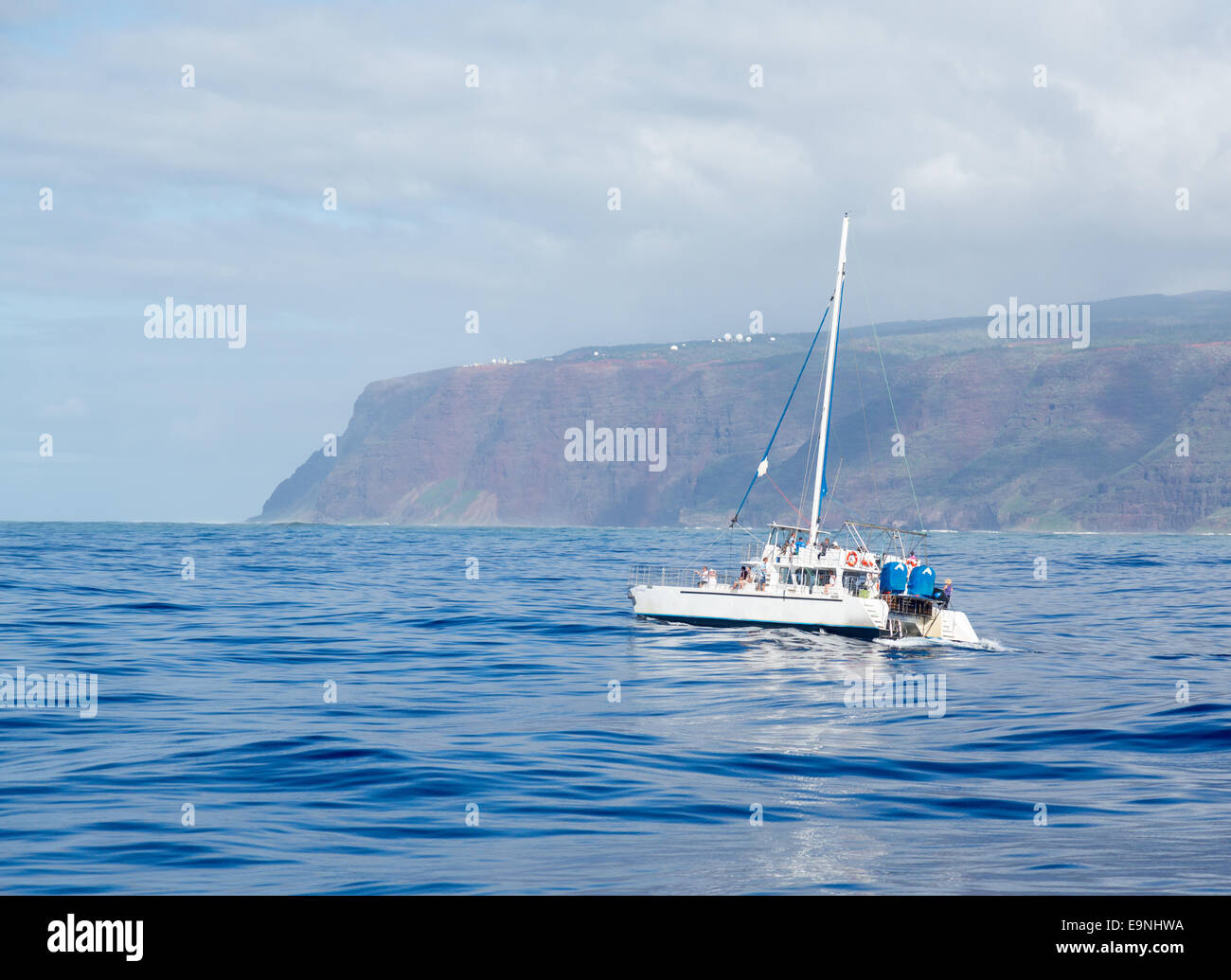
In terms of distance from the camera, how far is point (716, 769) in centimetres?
2041

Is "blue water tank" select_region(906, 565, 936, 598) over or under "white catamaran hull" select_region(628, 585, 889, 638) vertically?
over

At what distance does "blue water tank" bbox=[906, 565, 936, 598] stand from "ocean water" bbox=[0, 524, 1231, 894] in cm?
374

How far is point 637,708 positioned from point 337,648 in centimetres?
1524

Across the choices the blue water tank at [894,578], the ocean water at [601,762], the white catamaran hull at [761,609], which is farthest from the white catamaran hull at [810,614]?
the blue water tank at [894,578]

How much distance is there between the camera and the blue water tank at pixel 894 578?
48062 mm

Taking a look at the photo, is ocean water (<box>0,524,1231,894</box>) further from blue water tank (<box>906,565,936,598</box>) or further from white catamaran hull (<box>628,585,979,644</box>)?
blue water tank (<box>906,565,936,598</box>)

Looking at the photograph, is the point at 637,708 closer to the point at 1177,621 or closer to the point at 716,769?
the point at 716,769

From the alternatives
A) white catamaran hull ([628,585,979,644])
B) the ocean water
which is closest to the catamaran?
white catamaran hull ([628,585,979,644])

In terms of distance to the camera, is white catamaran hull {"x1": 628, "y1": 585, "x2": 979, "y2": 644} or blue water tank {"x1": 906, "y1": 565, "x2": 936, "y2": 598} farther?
blue water tank {"x1": 906, "y1": 565, "x2": 936, "y2": 598}

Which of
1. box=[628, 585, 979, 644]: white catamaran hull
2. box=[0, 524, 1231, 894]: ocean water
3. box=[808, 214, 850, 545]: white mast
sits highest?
box=[808, 214, 850, 545]: white mast

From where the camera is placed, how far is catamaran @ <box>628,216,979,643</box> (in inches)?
1817

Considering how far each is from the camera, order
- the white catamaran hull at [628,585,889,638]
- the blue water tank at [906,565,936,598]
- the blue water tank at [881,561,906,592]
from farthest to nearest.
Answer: the blue water tank at [881,561,906,592], the blue water tank at [906,565,936,598], the white catamaran hull at [628,585,889,638]

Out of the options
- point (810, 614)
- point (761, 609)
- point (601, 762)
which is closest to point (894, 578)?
point (810, 614)
